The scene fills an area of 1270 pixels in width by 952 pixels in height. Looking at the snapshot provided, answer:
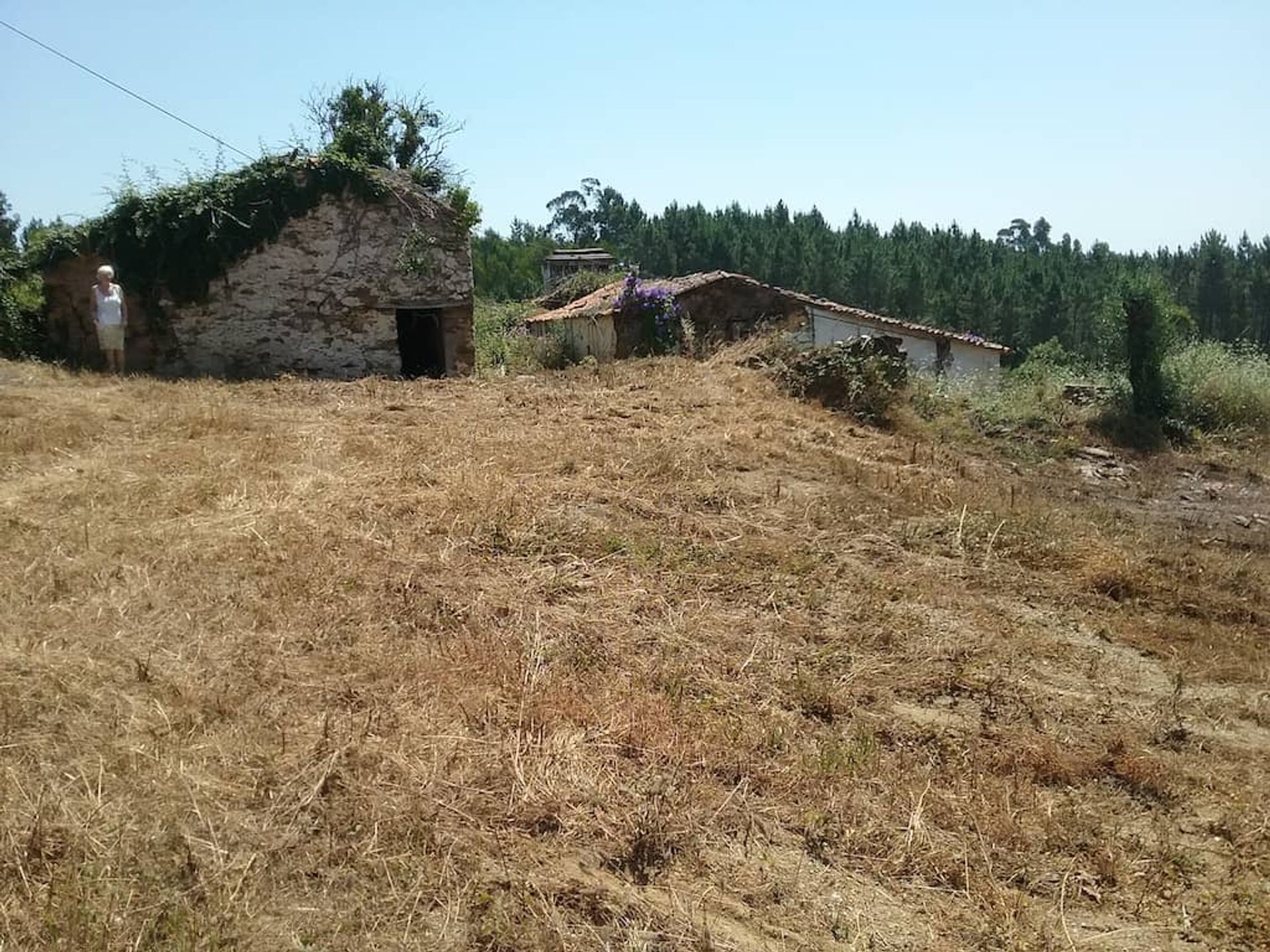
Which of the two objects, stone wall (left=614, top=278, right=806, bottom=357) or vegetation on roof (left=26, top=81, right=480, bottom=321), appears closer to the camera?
vegetation on roof (left=26, top=81, right=480, bottom=321)

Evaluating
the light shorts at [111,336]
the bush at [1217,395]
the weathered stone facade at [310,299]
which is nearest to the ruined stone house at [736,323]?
the bush at [1217,395]

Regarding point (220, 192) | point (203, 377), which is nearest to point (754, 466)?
point (203, 377)

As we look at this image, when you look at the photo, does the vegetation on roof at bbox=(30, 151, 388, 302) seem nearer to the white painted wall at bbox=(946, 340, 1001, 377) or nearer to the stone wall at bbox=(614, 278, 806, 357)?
the stone wall at bbox=(614, 278, 806, 357)

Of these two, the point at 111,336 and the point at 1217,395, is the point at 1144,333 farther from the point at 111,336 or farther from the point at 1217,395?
the point at 111,336

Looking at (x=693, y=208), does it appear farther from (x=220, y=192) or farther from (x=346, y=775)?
(x=346, y=775)

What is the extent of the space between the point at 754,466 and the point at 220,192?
361 inches

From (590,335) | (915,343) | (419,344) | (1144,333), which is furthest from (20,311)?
(915,343)

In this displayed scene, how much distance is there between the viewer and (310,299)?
13609 millimetres

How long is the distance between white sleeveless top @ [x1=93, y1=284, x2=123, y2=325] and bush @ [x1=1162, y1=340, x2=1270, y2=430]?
16.2m

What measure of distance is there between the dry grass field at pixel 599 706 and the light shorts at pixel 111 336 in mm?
3616

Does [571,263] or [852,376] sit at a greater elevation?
[571,263]

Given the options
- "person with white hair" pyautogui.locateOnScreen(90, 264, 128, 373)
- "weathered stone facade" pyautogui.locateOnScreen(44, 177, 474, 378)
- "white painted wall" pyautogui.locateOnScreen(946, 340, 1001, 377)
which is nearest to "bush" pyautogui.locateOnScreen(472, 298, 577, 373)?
"weathered stone facade" pyautogui.locateOnScreen(44, 177, 474, 378)

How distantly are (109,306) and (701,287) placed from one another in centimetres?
1158

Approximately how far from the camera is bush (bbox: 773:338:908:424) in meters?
12.3
